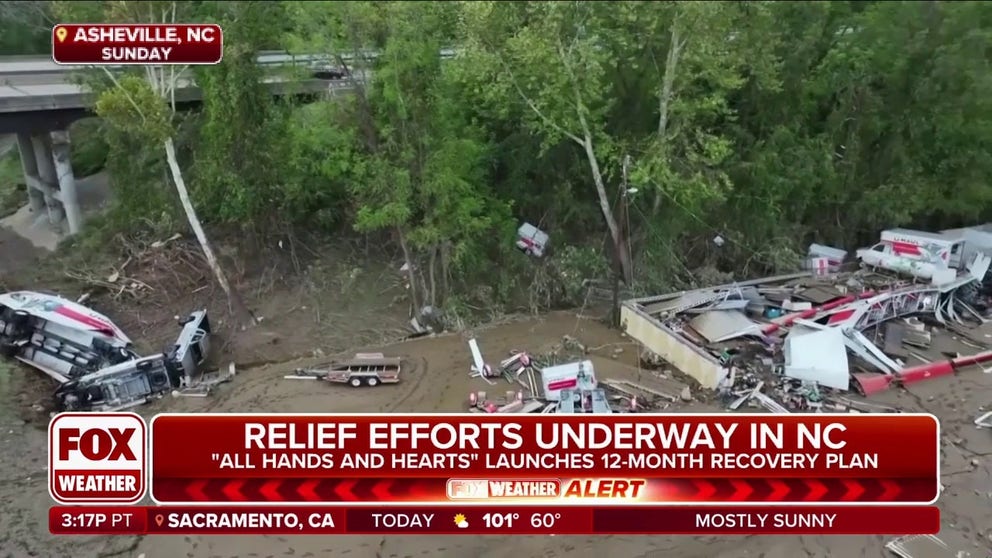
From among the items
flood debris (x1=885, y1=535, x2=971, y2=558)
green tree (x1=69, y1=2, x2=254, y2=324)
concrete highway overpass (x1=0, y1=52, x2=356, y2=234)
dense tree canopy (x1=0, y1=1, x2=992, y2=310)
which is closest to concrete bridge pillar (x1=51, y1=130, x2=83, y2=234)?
concrete highway overpass (x1=0, y1=52, x2=356, y2=234)

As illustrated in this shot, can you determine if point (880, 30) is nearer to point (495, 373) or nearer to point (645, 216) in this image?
point (645, 216)

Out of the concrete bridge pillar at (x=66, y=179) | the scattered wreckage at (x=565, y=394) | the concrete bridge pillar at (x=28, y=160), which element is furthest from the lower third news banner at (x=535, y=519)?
the concrete bridge pillar at (x=28, y=160)

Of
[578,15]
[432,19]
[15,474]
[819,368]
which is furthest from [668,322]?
[15,474]

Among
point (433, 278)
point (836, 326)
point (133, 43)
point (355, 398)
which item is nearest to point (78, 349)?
point (355, 398)

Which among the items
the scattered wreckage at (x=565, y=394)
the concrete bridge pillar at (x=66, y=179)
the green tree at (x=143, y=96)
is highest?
the green tree at (x=143, y=96)

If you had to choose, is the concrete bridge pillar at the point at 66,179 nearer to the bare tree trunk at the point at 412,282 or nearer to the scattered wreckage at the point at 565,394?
the bare tree trunk at the point at 412,282
